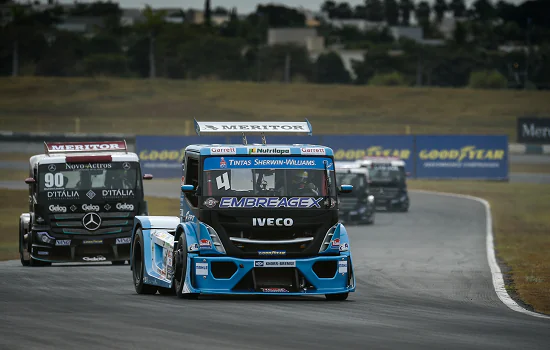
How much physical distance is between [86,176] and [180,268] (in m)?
8.37

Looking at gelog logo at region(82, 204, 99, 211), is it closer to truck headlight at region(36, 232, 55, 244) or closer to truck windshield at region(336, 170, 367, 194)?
truck headlight at region(36, 232, 55, 244)

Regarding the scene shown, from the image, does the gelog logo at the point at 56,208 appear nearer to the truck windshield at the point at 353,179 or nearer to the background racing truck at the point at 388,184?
the truck windshield at the point at 353,179

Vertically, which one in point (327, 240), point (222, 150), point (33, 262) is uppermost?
point (222, 150)

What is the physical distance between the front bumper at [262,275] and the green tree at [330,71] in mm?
126736

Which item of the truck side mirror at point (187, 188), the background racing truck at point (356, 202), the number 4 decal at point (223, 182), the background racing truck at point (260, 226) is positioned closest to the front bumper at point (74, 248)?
the background racing truck at point (260, 226)

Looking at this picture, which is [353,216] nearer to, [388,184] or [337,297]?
[388,184]

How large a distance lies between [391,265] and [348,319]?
A: 10.8m

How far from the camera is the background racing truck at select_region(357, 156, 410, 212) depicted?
42719mm

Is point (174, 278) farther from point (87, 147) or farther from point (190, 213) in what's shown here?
point (87, 147)

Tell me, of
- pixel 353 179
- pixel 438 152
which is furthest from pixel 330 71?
pixel 353 179

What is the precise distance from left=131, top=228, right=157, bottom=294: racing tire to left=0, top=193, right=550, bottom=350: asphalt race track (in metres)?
0.22

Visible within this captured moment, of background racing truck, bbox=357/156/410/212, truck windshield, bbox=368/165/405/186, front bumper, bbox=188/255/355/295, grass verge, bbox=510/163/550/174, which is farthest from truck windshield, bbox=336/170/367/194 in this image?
grass verge, bbox=510/163/550/174

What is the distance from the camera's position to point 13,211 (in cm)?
4000

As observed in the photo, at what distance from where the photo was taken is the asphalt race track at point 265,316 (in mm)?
10805
